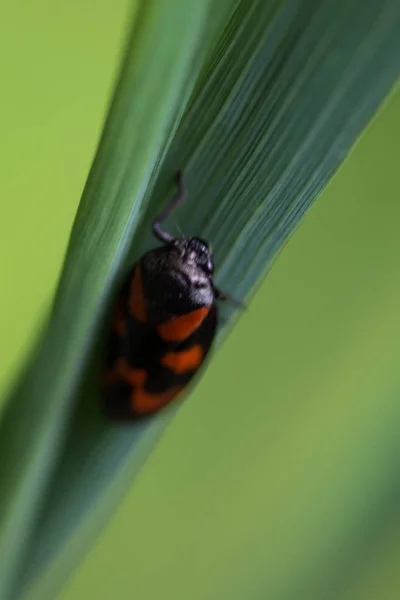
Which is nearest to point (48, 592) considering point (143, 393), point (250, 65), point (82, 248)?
point (143, 393)

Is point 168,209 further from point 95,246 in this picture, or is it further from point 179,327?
point 179,327

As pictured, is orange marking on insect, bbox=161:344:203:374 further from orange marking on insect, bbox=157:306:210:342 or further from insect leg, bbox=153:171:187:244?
insect leg, bbox=153:171:187:244

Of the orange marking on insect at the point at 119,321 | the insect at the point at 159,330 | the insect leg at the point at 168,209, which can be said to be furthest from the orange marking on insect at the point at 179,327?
the insect leg at the point at 168,209

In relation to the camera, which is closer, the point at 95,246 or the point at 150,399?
the point at 95,246

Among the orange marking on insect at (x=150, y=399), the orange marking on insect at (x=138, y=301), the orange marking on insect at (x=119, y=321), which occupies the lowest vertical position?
the orange marking on insect at (x=150, y=399)

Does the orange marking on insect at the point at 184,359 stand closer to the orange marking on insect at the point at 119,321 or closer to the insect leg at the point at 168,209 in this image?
the orange marking on insect at the point at 119,321

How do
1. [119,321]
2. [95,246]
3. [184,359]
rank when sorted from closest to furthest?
[95,246] < [119,321] < [184,359]

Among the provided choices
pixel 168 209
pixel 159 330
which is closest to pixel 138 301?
pixel 159 330
